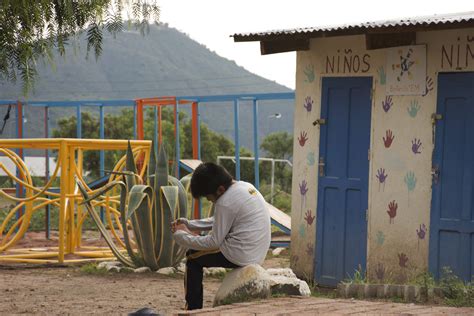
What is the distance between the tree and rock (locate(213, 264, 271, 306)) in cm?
196

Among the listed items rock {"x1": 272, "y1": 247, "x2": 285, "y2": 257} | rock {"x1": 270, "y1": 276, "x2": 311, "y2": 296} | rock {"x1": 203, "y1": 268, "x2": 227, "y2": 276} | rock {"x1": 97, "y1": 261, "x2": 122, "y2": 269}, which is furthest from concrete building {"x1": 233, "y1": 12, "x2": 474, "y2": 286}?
rock {"x1": 272, "y1": 247, "x2": 285, "y2": 257}

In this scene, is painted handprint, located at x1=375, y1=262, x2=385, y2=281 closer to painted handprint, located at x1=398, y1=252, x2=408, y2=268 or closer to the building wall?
the building wall

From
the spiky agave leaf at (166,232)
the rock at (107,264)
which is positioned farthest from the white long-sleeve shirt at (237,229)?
the rock at (107,264)

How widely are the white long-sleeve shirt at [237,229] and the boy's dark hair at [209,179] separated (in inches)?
3.1

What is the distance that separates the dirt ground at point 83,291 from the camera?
8.80m

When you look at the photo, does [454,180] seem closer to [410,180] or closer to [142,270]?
[410,180]

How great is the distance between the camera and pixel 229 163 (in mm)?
45844

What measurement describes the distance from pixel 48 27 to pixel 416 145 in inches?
181

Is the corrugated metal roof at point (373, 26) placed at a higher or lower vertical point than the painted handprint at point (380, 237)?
higher

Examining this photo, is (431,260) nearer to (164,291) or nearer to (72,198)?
(164,291)

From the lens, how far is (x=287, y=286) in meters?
7.62

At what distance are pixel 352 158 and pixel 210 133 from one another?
43.9 m

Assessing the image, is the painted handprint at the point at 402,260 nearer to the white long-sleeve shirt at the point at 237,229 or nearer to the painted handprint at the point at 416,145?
the painted handprint at the point at 416,145

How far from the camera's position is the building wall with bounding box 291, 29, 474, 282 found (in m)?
9.98
